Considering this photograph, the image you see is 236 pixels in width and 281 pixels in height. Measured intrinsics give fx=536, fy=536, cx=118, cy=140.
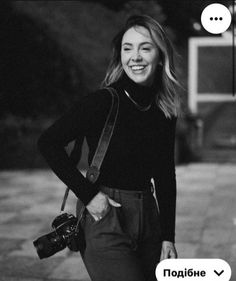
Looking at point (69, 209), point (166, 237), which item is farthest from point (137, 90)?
point (69, 209)

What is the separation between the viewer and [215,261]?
7.95 feet

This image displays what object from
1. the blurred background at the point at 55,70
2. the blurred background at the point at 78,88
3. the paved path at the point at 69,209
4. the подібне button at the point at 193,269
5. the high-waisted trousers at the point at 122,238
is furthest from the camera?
the blurred background at the point at 55,70

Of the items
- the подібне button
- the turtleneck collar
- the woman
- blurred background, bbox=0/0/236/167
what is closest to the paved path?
blurred background, bbox=0/0/236/167

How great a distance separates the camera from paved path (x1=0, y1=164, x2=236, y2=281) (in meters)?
4.30

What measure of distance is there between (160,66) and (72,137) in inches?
22.2

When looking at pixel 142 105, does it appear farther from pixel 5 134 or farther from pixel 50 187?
pixel 5 134

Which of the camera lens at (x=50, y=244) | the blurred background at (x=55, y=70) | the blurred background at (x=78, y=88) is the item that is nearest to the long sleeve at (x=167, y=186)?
the camera lens at (x=50, y=244)

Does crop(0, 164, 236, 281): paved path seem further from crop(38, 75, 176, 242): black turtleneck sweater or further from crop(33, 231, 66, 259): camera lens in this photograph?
crop(38, 75, 176, 242): black turtleneck sweater

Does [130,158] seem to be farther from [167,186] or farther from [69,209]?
[69,209]

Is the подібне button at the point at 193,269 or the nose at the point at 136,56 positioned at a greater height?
the nose at the point at 136,56

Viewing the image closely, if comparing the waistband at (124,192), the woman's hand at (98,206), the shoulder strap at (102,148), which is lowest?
the woman's hand at (98,206)

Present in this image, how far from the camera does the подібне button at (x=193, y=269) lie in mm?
2373

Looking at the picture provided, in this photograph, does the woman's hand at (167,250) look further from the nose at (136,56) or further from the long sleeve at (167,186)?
the nose at (136,56)

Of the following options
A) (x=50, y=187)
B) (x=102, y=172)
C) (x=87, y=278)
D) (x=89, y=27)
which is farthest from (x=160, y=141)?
(x=89, y=27)
